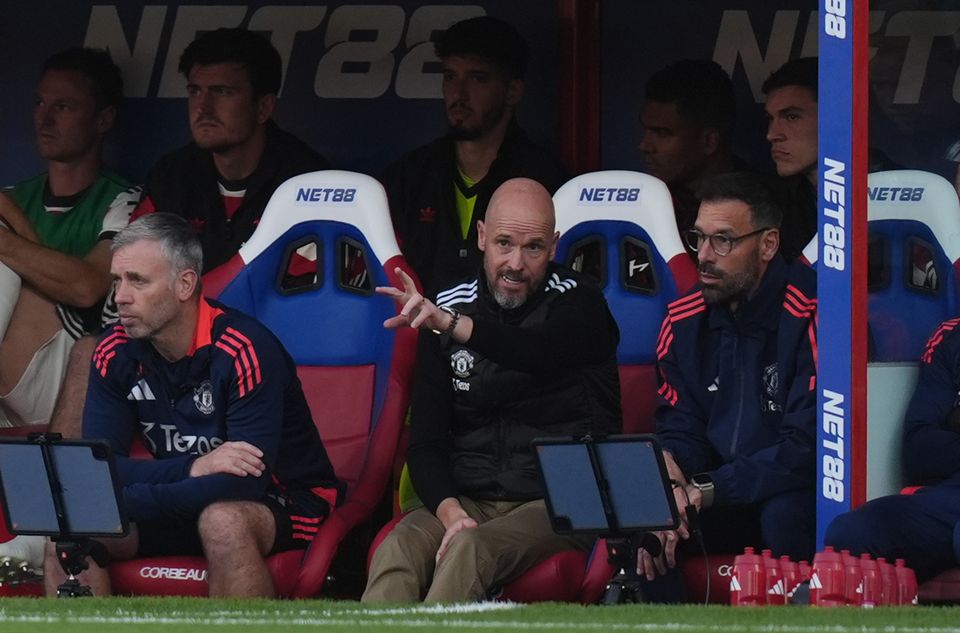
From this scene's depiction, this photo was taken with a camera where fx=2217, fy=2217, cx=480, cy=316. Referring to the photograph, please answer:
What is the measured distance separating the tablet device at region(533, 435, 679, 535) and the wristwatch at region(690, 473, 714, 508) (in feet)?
2.00

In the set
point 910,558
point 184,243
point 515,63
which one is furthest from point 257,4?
point 910,558

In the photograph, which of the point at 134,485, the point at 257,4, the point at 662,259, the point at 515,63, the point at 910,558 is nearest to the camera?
the point at 910,558

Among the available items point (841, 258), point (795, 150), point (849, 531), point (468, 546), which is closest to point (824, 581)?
point (849, 531)

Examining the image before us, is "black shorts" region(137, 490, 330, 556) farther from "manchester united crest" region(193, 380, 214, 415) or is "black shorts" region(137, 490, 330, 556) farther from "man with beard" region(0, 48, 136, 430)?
"man with beard" region(0, 48, 136, 430)

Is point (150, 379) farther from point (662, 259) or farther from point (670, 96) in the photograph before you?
point (670, 96)

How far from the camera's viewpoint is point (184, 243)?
6.19 metres

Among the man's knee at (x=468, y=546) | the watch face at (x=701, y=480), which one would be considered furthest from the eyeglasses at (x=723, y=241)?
the man's knee at (x=468, y=546)

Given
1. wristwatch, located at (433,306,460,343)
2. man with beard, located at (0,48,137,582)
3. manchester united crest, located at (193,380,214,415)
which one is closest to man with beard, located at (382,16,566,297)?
man with beard, located at (0,48,137,582)

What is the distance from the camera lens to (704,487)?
571 centimetres

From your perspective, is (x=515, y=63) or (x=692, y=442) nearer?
(x=692, y=442)

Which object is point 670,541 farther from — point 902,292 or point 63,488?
point 63,488

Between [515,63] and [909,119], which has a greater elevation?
[515,63]

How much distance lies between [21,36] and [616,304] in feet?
9.12

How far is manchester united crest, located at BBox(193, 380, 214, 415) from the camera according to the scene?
606 cm
